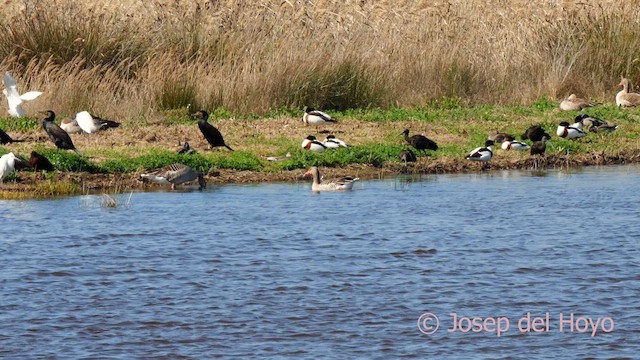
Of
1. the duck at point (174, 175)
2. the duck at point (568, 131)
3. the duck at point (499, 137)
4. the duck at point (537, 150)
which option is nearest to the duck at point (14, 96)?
the duck at point (174, 175)

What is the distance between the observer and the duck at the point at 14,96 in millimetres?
19766

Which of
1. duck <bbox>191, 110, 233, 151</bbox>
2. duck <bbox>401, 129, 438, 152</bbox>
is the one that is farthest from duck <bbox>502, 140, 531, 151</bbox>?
duck <bbox>191, 110, 233, 151</bbox>

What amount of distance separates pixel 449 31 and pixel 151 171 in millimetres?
10120

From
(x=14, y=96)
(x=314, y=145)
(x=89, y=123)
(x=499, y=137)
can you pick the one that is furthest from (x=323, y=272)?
(x=14, y=96)

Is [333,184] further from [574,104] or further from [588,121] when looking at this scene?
[574,104]

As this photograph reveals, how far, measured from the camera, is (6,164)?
53.0 ft

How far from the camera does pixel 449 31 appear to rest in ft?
84.3

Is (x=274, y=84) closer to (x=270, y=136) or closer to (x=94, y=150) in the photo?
(x=270, y=136)

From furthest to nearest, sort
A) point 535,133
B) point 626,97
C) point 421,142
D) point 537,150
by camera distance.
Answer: point 626,97 → point 535,133 → point 537,150 → point 421,142

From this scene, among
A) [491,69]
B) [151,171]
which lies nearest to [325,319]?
[151,171]

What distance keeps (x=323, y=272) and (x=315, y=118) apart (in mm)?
8803

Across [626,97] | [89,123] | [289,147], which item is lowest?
[289,147]

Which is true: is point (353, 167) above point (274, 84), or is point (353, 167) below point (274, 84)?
below

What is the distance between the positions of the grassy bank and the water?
0.70 metres
